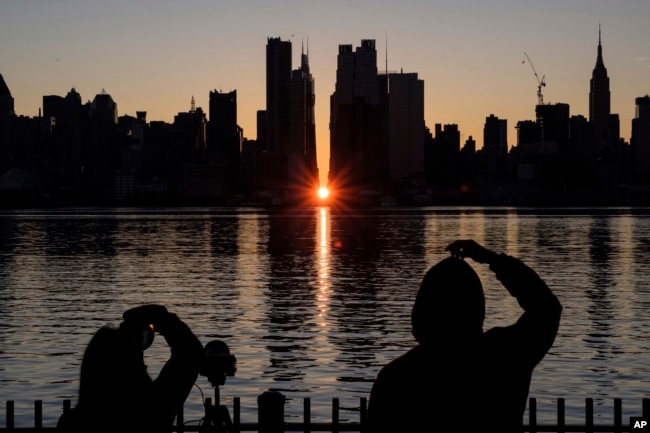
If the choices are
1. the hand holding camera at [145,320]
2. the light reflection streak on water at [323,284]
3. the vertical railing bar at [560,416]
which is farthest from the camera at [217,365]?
the light reflection streak on water at [323,284]

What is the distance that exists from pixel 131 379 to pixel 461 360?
154 centimetres

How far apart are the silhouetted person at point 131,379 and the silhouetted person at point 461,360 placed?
3.45 feet

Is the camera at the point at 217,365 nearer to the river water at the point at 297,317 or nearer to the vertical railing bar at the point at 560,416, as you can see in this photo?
the river water at the point at 297,317

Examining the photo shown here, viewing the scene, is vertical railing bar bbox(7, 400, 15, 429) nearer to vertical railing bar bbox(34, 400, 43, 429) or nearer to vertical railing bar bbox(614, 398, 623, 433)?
vertical railing bar bbox(34, 400, 43, 429)

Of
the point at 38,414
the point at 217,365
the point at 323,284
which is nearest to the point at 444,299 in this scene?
the point at 217,365

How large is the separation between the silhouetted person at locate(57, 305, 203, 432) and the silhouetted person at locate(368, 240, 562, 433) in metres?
1.05

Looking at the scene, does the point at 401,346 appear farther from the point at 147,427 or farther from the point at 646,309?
the point at 147,427

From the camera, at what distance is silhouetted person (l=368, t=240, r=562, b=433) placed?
519 cm

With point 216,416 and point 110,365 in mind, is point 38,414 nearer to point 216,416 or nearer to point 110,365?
point 216,416

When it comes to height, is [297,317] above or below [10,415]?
below

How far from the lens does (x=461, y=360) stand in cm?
532

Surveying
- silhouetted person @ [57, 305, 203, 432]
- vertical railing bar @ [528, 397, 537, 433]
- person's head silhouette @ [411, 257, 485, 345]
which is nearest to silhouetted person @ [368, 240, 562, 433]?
person's head silhouette @ [411, 257, 485, 345]

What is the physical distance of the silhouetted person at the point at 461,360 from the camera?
5191 millimetres

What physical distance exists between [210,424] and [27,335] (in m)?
31.2
